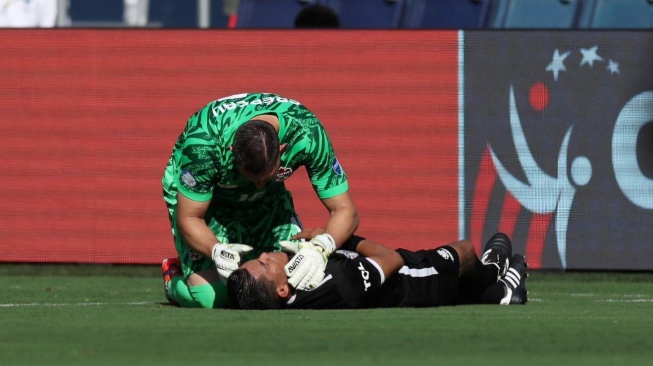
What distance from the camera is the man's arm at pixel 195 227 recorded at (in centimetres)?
816

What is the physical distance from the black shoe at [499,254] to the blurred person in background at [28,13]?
849 cm

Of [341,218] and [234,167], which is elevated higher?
[234,167]

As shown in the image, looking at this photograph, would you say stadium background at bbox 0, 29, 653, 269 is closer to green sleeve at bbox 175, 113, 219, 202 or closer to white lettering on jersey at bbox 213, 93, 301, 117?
white lettering on jersey at bbox 213, 93, 301, 117

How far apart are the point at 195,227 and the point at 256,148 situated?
0.77m

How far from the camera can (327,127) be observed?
11984 millimetres

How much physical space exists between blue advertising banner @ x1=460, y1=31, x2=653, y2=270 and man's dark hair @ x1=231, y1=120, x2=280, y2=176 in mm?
4335

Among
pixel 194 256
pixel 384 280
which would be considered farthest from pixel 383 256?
pixel 194 256

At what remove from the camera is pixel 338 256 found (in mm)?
8188

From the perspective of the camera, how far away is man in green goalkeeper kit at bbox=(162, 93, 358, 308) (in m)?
7.77

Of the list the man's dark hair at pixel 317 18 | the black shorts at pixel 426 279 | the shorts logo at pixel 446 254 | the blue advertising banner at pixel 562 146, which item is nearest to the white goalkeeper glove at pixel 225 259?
the black shorts at pixel 426 279

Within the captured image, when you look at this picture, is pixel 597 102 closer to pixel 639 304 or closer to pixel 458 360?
pixel 639 304

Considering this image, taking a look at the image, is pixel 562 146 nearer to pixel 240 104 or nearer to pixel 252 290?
pixel 240 104

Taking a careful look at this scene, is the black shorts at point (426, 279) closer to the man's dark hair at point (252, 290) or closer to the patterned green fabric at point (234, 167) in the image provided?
the patterned green fabric at point (234, 167)

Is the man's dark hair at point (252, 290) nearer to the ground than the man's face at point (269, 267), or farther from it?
nearer to the ground
